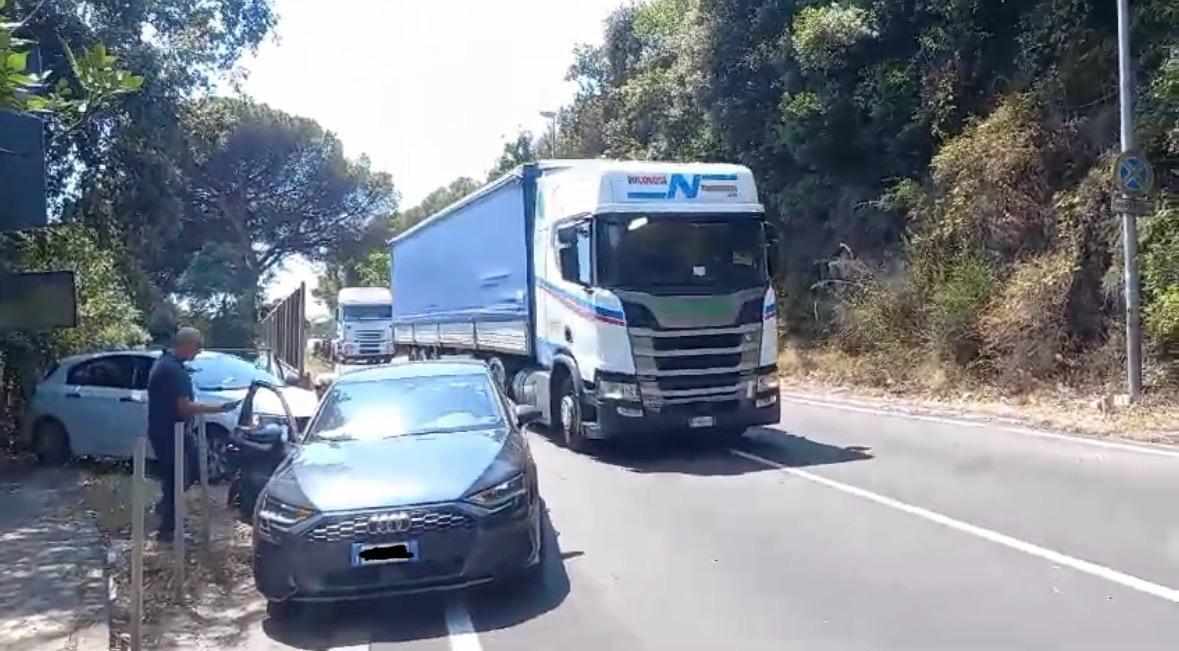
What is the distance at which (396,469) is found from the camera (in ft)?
24.9

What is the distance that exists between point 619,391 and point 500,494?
18.0 ft

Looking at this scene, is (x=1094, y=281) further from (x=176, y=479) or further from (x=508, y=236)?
(x=176, y=479)

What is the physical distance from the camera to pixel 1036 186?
1919cm

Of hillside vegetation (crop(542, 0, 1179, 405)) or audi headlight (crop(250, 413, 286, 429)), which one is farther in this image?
hillside vegetation (crop(542, 0, 1179, 405))

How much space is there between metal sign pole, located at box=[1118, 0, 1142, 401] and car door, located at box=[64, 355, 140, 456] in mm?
11919

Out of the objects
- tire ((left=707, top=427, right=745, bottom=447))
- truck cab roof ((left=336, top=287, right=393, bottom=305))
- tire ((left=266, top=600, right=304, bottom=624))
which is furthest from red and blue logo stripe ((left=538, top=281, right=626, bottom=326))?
truck cab roof ((left=336, top=287, right=393, bottom=305))

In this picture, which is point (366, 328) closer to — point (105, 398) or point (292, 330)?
point (292, 330)

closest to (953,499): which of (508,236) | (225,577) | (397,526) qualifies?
(397,526)

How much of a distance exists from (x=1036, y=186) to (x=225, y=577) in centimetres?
1516

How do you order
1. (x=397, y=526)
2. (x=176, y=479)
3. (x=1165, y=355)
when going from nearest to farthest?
(x=397, y=526) → (x=176, y=479) → (x=1165, y=355)

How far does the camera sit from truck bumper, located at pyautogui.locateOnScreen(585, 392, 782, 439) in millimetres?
12742

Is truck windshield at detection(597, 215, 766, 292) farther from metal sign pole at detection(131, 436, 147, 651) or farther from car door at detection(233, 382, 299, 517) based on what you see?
metal sign pole at detection(131, 436, 147, 651)

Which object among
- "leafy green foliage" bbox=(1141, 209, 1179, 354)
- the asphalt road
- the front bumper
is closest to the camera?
the asphalt road

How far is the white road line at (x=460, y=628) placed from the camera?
21.4 ft
